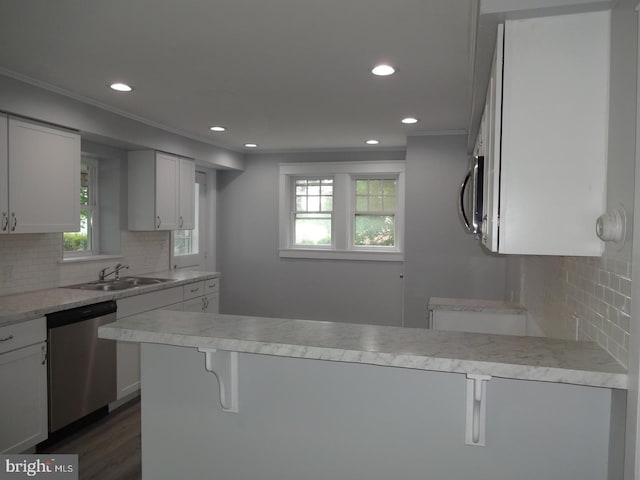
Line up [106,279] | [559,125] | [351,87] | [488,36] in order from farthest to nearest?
1. [106,279]
2. [351,87]
3. [488,36]
4. [559,125]

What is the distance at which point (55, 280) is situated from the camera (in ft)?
12.0

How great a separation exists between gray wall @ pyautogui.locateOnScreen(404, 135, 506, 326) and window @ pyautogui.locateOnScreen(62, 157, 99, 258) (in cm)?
297

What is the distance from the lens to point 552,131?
1356mm

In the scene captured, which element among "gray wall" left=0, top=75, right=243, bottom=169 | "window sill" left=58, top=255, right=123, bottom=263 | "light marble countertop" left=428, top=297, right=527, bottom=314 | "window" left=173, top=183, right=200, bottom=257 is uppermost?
"gray wall" left=0, top=75, right=243, bottom=169

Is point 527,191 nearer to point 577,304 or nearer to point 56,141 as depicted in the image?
point 577,304

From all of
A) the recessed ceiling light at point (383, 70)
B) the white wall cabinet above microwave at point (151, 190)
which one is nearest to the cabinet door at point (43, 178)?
the white wall cabinet above microwave at point (151, 190)

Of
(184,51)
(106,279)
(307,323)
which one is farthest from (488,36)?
(106,279)

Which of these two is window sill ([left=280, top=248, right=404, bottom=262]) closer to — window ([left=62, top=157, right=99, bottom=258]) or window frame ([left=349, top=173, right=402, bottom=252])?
window frame ([left=349, top=173, right=402, bottom=252])

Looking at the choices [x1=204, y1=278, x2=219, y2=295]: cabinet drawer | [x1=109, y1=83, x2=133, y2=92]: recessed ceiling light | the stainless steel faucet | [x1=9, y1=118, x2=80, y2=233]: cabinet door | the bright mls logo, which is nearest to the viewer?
the bright mls logo

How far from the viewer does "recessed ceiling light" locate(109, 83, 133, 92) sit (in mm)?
3066

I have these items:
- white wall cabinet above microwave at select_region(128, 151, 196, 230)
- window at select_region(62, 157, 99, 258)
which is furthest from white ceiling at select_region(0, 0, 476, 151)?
window at select_region(62, 157, 99, 258)

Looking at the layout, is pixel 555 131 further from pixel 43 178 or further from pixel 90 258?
pixel 90 258

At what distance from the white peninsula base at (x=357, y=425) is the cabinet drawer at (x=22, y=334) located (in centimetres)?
128

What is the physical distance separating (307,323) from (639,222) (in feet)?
3.47
